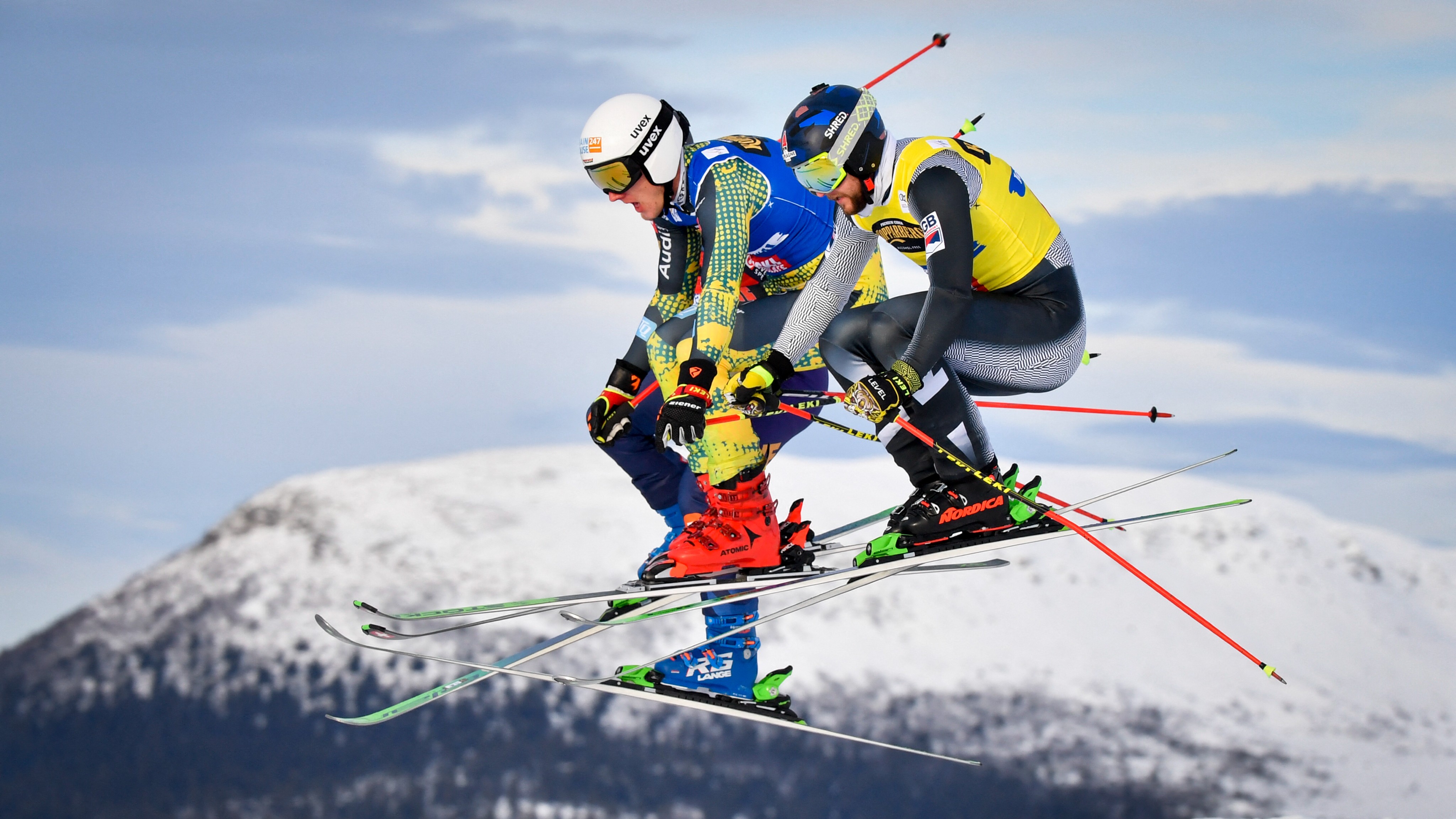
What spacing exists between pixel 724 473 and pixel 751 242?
1.21 m

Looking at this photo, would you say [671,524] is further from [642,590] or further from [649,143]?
[649,143]

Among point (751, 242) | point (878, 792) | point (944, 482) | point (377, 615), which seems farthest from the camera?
point (878, 792)

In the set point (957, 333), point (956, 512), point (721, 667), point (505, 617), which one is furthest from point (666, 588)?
point (957, 333)

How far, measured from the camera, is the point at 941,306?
475 cm

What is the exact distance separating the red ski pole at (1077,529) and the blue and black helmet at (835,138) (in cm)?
114

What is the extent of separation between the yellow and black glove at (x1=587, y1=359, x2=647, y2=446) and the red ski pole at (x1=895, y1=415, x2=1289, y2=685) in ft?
5.68

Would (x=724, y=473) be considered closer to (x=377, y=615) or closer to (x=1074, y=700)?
(x=377, y=615)

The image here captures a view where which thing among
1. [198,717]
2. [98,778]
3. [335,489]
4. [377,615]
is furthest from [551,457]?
[377,615]

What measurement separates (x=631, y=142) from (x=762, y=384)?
142 cm

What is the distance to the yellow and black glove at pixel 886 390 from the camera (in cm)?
480

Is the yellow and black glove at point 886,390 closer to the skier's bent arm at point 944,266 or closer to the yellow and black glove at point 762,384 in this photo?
the skier's bent arm at point 944,266

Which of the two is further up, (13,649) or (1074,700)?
(13,649)

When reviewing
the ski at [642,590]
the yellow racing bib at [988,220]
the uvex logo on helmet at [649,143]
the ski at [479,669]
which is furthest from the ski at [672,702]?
the uvex logo on helmet at [649,143]

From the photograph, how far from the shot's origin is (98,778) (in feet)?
53.4
